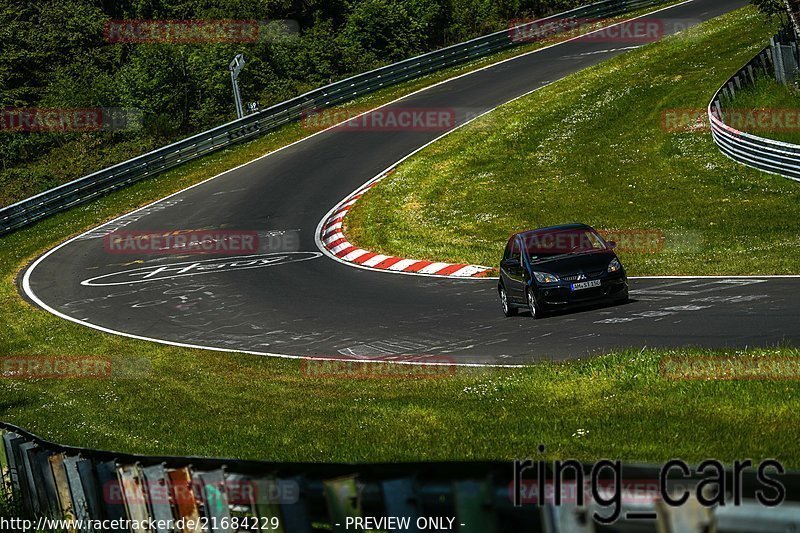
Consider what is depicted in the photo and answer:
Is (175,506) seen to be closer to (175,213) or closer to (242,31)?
(175,213)

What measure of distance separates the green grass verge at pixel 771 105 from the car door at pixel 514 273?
12.4 meters

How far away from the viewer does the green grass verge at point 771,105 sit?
2927 centimetres

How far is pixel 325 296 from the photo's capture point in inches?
882

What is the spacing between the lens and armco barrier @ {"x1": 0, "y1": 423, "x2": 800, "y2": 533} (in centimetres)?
411

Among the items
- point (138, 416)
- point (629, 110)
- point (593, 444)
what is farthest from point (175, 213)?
point (593, 444)

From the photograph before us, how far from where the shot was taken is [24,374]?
62.6 feet

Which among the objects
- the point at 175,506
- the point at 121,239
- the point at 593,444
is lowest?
the point at 121,239

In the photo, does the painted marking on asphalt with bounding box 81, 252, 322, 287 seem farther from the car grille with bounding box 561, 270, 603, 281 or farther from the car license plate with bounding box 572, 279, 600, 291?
the car license plate with bounding box 572, 279, 600, 291

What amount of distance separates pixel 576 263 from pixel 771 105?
16912 mm

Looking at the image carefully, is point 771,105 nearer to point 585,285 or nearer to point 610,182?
point 610,182

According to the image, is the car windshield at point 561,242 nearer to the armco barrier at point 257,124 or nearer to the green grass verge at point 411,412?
the green grass verge at point 411,412

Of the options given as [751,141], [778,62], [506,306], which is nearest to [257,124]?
[778,62]

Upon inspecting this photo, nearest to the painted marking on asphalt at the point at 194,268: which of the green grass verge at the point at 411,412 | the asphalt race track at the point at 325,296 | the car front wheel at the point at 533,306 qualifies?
the asphalt race track at the point at 325,296

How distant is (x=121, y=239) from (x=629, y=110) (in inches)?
734
